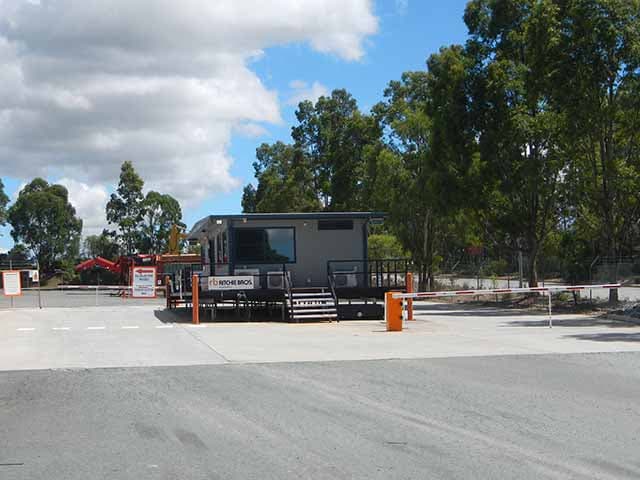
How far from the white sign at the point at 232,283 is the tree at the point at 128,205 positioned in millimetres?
52621

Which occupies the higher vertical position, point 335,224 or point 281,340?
point 335,224

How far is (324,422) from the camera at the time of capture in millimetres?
8375

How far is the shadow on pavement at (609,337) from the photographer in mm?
16719

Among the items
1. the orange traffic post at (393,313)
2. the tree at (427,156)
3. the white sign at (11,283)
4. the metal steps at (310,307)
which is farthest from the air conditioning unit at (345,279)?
the white sign at (11,283)

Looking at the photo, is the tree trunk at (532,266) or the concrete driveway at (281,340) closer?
the concrete driveway at (281,340)

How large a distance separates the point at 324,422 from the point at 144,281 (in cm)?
2557

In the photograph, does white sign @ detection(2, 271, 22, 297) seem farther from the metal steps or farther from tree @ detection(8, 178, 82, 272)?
tree @ detection(8, 178, 82, 272)

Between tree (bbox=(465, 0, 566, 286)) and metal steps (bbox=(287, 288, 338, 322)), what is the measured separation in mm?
10725

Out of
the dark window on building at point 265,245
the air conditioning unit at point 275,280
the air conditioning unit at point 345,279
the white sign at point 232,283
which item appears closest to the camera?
the white sign at point 232,283

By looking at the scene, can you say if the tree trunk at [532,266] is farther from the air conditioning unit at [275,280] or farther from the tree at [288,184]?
the tree at [288,184]

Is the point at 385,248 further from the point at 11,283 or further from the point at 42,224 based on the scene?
the point at 42,224

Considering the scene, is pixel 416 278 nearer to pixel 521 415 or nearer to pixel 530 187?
pixel 530 187

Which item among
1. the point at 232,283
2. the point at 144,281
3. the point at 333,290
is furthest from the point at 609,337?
the point at 144,281

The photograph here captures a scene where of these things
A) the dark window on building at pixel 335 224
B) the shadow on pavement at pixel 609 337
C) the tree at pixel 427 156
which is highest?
the tree at pixel 427 156
